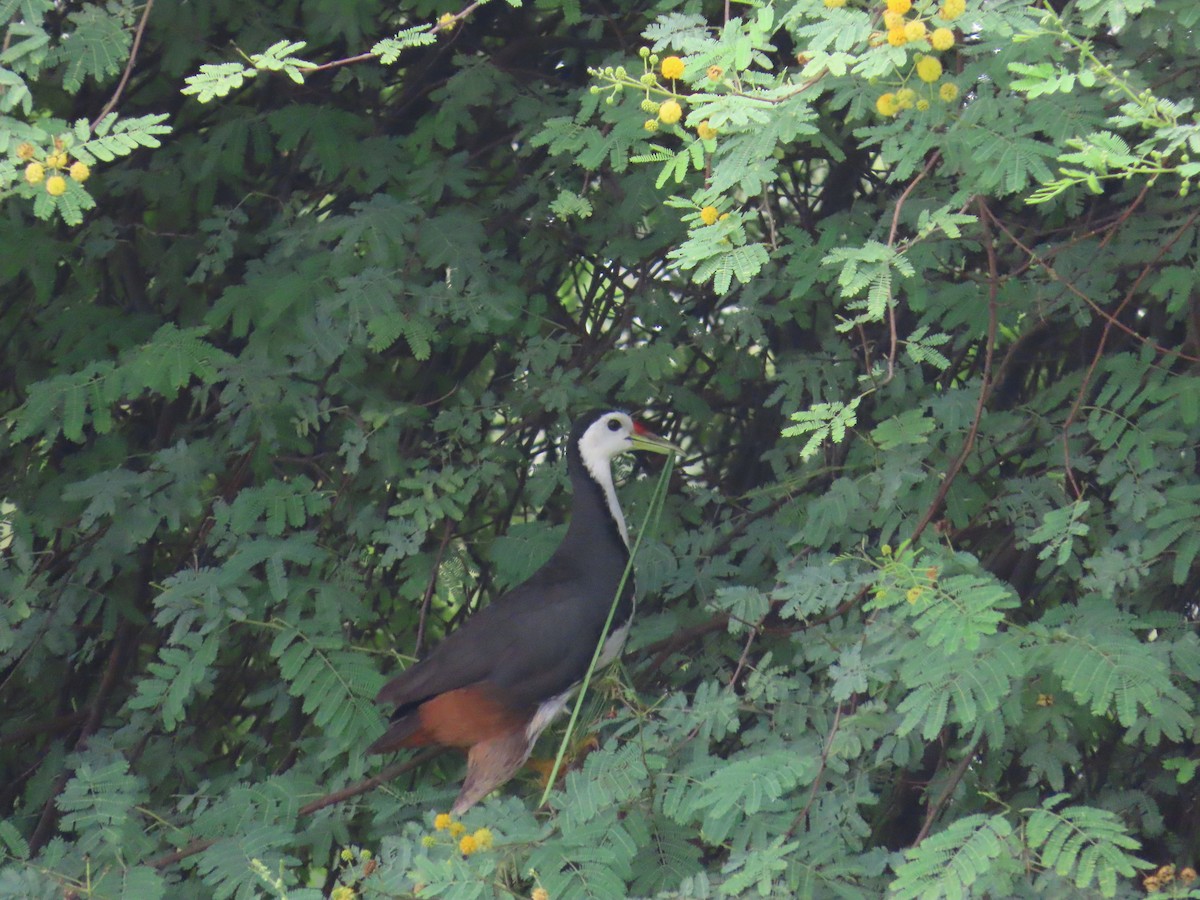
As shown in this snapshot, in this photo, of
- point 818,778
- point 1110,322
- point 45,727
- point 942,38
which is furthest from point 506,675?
point 942,38

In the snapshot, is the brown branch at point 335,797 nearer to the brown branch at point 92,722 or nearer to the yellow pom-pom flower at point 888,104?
the brown branch at point 92,722

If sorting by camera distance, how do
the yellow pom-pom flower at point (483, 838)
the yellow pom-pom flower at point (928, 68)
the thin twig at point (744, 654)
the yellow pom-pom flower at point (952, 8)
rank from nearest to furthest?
the yellow pom-pom flower at point (952, 8), the yellow pom-pom flower at point (928, 68), the yellow pom-pom flower at point (483, 838), the thin twig at point (744, 654)

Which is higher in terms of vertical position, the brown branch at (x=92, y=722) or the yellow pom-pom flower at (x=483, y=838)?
the yellow pom-pom flower at (x=483, y=838)

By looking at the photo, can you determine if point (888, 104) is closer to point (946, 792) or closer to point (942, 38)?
point (942, 38)

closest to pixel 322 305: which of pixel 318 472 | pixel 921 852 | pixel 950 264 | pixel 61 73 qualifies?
pixel 318 472

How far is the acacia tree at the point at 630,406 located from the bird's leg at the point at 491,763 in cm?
12

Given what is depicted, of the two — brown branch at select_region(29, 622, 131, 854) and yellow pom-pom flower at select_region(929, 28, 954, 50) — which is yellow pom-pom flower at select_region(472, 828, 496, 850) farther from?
yellow pom-pom flower at select_region(929, 28, 954, 50)

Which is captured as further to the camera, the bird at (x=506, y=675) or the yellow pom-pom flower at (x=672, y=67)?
the bird at (x=506, y=675)

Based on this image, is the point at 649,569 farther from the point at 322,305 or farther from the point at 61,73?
the point at 61,73

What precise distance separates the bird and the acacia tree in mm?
124

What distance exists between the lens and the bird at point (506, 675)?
433 centimetres

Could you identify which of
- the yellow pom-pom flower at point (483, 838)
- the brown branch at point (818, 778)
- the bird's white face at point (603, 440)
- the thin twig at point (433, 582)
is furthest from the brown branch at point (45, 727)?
the brown branch at point (818, 778)

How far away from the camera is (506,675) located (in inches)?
172

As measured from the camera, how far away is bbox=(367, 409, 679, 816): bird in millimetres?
4328
